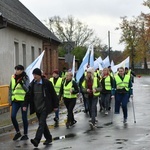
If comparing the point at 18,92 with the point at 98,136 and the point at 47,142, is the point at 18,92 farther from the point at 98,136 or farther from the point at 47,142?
the point at 98,136

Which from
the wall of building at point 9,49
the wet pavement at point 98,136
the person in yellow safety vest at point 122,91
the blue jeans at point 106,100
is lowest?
the wet pavement at point 98,136

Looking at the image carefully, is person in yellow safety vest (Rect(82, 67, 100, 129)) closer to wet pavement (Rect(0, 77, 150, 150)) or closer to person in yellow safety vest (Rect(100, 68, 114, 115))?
wet pavement (Rect(0, 77, 150, 150))

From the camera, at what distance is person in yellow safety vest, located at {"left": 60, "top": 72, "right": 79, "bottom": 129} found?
13793 mm

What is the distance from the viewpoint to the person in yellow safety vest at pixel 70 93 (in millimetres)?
13793

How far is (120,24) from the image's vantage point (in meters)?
97.1

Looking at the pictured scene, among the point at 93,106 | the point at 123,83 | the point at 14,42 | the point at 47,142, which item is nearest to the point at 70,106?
the point at 93,106

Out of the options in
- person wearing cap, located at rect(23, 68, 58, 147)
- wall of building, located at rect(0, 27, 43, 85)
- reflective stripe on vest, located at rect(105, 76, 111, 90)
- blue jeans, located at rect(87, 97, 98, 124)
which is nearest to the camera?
person wearing cap, located at rect(23, 68, 58, 147)

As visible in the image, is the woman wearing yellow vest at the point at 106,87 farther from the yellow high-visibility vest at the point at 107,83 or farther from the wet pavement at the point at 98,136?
the wet pavement at the point at 98,136

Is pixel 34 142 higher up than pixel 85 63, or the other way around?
pixel 85 63

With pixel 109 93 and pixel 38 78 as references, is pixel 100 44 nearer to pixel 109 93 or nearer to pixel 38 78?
pixel 109 93

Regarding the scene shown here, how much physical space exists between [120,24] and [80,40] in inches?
364

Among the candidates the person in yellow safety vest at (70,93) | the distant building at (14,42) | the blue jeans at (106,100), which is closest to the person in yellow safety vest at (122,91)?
the person in yellow safety vest at (70,93)

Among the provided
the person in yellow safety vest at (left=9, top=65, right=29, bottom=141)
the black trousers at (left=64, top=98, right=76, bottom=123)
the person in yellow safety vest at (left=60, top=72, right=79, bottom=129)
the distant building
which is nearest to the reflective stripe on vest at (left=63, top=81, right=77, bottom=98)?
the person in yellow safety vest at (left=60, top=72, right=79, bottom=129)

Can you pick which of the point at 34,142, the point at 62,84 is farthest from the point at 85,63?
the point at 34,142
